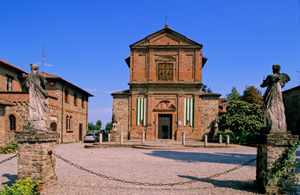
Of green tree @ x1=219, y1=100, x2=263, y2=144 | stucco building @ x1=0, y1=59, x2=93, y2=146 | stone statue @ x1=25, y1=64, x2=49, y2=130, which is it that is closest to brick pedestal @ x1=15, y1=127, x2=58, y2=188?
stone statue @ x1=25, y1=64, x2=49, y2=130

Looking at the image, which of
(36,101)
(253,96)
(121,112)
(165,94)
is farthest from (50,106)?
(253,96)

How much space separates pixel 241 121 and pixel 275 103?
21.0 metres

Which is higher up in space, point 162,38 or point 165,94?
point 162,38

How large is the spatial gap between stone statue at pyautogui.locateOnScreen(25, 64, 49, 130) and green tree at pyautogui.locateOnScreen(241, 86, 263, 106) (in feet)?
133

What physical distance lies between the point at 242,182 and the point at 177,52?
2212 centimetres

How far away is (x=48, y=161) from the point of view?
6.86m

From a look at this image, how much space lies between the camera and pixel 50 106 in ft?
76.3

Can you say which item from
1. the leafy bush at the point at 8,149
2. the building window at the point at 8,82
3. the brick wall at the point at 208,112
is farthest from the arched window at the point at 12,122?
the brick wall at the point at 208,112

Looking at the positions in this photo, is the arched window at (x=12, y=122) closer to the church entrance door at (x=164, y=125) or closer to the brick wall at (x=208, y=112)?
the church entrance door at (x=164, y=125)

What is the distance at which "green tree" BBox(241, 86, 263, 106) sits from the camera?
137 feet

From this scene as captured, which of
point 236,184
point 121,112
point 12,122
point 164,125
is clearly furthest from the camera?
point 121,112

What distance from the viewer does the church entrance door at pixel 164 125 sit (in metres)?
27.6

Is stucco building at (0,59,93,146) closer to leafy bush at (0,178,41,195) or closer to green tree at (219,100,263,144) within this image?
leafy bush at (0,178,41,195)

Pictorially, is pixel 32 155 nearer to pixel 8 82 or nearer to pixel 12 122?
pixel 12 122
